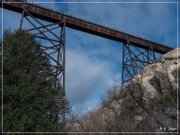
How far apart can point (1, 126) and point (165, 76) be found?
642 cm

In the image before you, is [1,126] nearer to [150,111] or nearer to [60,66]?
[150,111]

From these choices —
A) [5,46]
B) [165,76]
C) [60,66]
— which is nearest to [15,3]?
[60,66]

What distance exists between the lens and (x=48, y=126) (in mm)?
11719

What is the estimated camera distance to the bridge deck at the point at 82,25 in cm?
1839

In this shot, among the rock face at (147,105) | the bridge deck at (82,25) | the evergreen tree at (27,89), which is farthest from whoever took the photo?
the bridge deck at (82,25)

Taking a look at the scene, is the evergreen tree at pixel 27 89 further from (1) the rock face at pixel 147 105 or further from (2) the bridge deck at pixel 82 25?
(2) the bridge deck at pixel 82 25

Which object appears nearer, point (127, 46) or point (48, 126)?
point (48, 126)

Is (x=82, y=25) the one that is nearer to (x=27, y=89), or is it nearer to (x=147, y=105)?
(x=147, y=105)

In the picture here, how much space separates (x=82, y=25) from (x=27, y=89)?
30.6 ft

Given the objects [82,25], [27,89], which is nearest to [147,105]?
[27,89]

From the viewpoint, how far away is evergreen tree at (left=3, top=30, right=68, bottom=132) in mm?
11250

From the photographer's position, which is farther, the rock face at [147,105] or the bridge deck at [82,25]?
the bridge deck at [82,25]

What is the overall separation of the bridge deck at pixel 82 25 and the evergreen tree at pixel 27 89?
5.83 m

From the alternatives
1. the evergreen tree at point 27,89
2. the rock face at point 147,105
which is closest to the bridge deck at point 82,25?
the rock face at point 147,105
